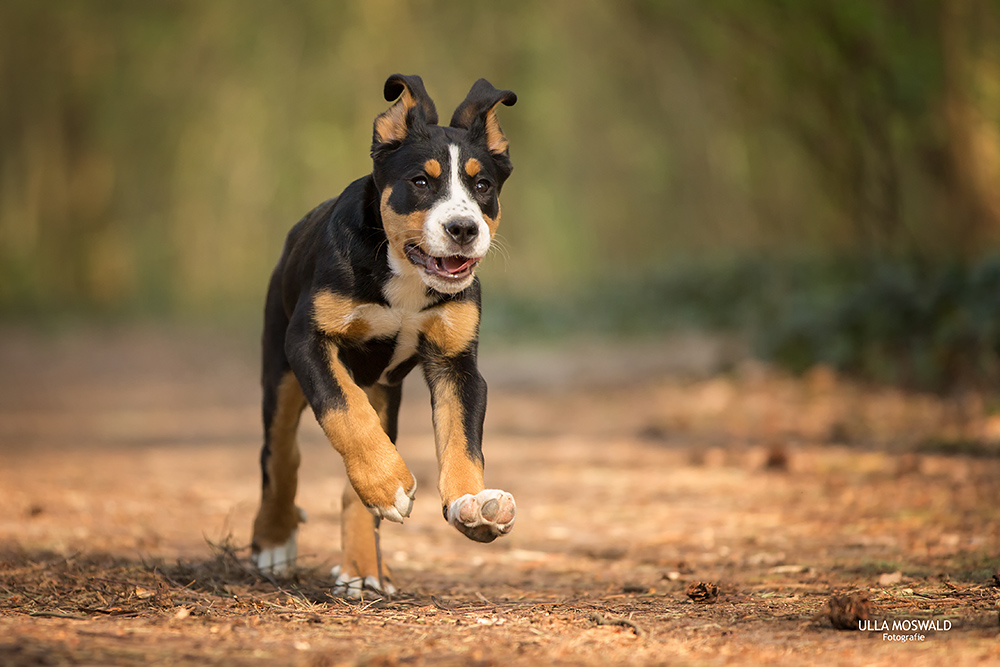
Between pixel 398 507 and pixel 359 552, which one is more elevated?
pixel 398 507

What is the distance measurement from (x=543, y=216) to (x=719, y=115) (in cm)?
1707

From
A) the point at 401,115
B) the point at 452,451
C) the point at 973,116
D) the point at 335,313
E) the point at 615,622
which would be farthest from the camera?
the point at 973,116

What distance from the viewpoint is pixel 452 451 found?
444 cm

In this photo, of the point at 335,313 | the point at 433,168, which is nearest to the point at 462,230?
the point at 433,168

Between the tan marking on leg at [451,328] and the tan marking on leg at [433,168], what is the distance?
1.67ft

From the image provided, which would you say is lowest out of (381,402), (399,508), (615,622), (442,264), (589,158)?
(615,622)

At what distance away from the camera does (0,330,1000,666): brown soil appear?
3.68 meters

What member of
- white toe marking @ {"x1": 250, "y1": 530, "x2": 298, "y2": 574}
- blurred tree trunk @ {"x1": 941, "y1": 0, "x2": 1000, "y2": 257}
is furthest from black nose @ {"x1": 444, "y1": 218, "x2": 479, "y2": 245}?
blurred tree trunk @ {"x1": 941, "y1": 0, "x2": 1000, "y2": 257}

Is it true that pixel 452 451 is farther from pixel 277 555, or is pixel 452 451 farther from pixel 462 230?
pixel 277 555

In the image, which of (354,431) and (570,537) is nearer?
(354,431)

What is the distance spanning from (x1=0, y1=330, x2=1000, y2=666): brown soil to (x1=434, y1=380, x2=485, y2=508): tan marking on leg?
17.4 inches

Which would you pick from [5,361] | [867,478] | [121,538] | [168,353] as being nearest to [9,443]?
[121,538]

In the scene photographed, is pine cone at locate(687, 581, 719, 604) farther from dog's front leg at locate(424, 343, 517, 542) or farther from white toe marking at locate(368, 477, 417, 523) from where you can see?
white toe marking at locate(368, 477, 417, 523)

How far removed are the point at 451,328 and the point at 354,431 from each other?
607 mm
